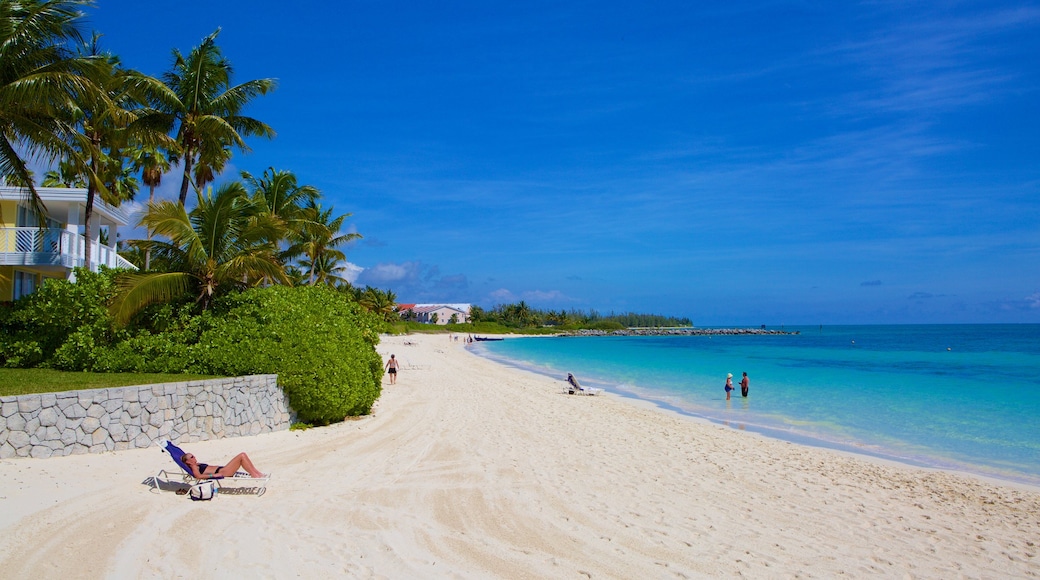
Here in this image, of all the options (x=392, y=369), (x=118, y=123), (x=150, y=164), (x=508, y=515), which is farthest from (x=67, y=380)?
(x=150, y=164)

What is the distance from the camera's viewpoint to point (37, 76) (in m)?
10.8

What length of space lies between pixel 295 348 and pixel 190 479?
4.10 m

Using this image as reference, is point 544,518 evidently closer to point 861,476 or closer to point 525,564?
point 525,564

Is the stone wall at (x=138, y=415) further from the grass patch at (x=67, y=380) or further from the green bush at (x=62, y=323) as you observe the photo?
the green bush at (x=62, y=323)

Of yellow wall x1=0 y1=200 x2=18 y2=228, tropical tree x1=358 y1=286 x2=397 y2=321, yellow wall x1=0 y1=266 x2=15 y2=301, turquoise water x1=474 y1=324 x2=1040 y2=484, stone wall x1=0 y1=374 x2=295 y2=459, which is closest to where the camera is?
stone wall x1=0 y1=374 x2=295 y2=459

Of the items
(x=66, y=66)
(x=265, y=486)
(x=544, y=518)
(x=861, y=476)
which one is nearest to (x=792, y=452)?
(x=861, y=476)

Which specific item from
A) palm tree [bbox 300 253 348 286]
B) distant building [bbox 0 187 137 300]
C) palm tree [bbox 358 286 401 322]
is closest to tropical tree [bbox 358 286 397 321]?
palm tree [bbox 358 286 401 322]

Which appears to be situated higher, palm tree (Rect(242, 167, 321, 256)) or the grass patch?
palm tree (Rect(242, 167, 321, 256))

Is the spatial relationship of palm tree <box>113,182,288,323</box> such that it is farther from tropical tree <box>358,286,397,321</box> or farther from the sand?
tropical tree <box>358,286,397,321</box>

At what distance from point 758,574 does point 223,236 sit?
1124 centimetres

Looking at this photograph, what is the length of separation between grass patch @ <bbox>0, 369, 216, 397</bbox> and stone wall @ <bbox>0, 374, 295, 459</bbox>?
34 cm

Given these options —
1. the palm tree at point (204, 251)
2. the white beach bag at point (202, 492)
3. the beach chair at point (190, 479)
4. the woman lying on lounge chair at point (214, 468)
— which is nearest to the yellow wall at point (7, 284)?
the palm tree at point (204, 251)

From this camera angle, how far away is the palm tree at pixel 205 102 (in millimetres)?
17188

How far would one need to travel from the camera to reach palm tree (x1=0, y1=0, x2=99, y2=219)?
1088 centimetres
